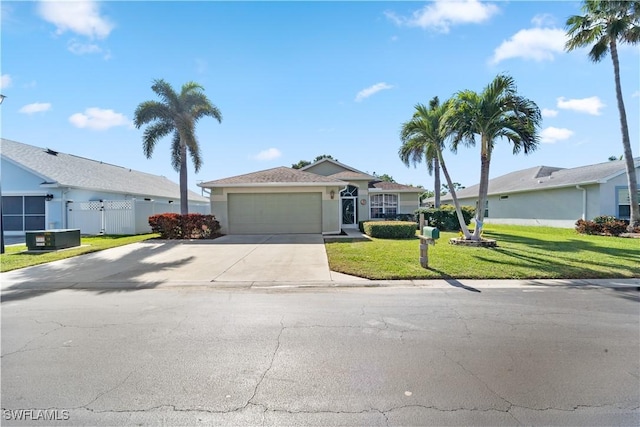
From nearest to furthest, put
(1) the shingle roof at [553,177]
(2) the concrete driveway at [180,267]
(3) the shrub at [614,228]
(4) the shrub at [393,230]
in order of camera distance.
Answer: (2) the concrete driveway at [180,267]
(4) the shrub at [393,230]
(3) the shrub at [614,228]
(1) the shingle roof at [553,177]

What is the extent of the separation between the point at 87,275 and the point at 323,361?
7622mm

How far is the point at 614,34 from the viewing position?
53.9 ft

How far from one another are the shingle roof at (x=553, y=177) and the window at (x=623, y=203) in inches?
46.3

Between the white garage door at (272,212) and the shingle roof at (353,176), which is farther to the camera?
the shingle roof at (353,176)

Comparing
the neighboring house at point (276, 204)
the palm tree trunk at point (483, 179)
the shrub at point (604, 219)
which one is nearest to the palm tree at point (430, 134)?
the palm tree trunk at point (483, 179)

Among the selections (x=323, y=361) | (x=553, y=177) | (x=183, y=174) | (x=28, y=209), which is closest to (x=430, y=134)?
(x=323, y=361)

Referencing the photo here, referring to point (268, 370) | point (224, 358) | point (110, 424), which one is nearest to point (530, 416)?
point (268, 370)

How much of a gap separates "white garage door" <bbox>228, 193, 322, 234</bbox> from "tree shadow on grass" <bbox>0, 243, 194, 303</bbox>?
675 centimetres

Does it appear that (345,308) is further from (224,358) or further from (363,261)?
(363,261)

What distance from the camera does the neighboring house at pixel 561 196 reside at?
61.5 ft

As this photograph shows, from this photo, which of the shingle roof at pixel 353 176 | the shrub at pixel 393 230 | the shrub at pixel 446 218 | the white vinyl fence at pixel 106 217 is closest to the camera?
the shrub at pixel 393 230

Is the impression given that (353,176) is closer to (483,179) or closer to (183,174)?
(483,179)
